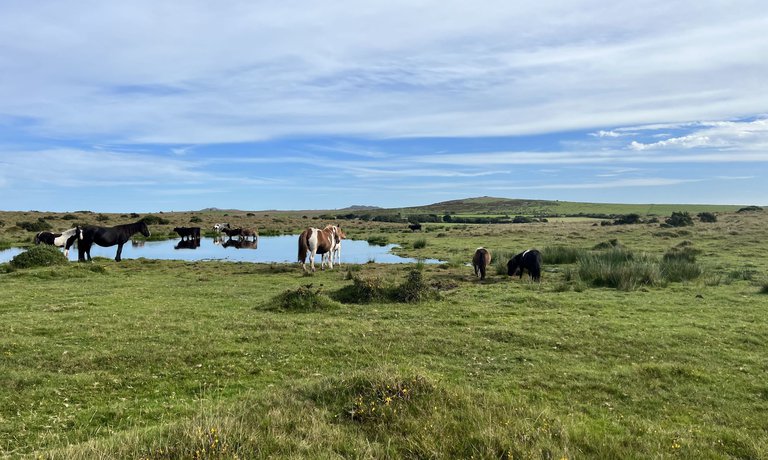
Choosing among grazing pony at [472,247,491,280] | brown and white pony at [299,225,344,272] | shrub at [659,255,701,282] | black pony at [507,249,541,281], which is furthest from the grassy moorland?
brown and white pony at [299,225,344,272]

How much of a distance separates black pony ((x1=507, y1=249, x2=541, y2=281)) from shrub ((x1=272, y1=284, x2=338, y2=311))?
9405 millimetres

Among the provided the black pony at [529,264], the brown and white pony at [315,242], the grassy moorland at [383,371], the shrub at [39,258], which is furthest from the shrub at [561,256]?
the shrub at [39,258]

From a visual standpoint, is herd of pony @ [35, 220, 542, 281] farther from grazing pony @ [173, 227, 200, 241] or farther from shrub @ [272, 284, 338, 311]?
grazing pony @ [173, 227, 200, 241]

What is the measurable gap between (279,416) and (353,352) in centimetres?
372

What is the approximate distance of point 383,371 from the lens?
623cm

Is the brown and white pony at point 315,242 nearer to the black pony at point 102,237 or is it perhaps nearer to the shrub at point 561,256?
the black pony at point 102,237

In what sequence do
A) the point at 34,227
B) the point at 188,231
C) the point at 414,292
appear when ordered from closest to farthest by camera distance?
the point at 414,292 → the point at 188,231 → the point at 34,227

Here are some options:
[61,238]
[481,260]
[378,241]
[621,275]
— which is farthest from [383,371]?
[378,241]

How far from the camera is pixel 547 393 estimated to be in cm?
703

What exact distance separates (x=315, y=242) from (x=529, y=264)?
9620 millimetres

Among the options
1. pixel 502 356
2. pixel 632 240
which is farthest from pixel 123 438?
pixel 632 240

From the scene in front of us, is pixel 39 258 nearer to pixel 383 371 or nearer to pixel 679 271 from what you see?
pixel 383 371

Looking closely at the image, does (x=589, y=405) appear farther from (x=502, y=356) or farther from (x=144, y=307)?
(x=144, y=307)

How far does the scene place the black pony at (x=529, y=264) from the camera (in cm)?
1895
